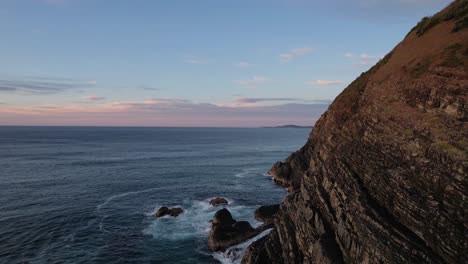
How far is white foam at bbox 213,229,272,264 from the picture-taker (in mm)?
42072

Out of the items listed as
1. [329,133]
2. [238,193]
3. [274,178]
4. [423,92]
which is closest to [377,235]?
[423,92]

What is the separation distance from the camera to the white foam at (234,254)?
42072 mm

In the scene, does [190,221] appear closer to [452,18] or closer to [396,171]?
[396,171]

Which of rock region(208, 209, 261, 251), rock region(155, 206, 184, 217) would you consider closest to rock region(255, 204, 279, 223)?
rock region(208, 209, 261, 251)

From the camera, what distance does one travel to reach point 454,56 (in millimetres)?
29500

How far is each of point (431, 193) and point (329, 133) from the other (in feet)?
62.8

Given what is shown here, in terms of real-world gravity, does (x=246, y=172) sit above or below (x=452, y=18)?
below

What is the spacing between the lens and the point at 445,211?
2209 cm

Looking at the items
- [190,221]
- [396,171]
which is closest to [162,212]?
[190,221]

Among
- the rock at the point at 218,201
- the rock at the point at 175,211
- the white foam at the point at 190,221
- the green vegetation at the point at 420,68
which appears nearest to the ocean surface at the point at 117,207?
the white foam at the point at 190,221

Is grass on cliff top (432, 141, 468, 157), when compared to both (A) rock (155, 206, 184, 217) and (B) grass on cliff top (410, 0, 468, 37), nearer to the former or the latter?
(B) grass on cliff top (410, 0, 468, 37)

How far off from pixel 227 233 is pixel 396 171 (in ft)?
87.0

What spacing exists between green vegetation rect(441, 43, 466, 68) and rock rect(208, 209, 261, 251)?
30.4 metres

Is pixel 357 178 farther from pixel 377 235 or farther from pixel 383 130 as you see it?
pixel 377 235
